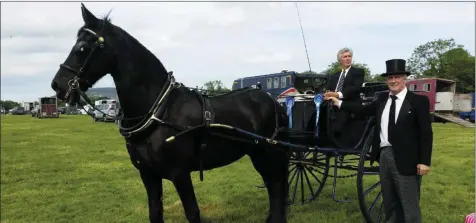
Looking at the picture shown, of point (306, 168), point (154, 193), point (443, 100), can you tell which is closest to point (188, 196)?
point (154, 193)

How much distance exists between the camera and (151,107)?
4.32 metres

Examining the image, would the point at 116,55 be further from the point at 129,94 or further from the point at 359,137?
the point at 359,137

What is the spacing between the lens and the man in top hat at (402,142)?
3912 millimetres

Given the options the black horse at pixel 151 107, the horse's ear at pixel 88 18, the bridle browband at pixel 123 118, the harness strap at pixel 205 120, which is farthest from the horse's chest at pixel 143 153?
the horse's ear at pixel 88 18

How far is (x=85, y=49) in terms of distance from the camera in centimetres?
402

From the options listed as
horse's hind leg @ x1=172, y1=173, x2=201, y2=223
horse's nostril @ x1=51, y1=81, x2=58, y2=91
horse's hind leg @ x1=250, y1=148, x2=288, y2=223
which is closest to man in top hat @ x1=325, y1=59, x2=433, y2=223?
horse's hind leg @ x1=250, y1=148, x2=288, y2=223

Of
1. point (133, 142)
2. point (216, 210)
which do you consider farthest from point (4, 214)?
point (133, 142)

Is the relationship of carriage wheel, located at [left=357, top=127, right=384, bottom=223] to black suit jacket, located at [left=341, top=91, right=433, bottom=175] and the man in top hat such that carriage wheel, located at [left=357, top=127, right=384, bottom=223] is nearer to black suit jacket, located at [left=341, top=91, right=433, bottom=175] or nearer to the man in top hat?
the man in top hat

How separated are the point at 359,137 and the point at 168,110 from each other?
10.7ft

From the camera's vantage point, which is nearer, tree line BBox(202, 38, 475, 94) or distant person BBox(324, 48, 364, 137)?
distant person BBox(324, 48, 364, 137)

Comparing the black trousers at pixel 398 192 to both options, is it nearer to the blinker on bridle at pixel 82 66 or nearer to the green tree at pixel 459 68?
the blinker on bridle at pixel 82 66

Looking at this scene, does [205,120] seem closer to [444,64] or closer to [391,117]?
[391,117]

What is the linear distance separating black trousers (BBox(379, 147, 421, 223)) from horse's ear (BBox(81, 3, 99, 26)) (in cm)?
336

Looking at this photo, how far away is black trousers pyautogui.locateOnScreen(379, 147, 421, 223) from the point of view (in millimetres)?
4055
